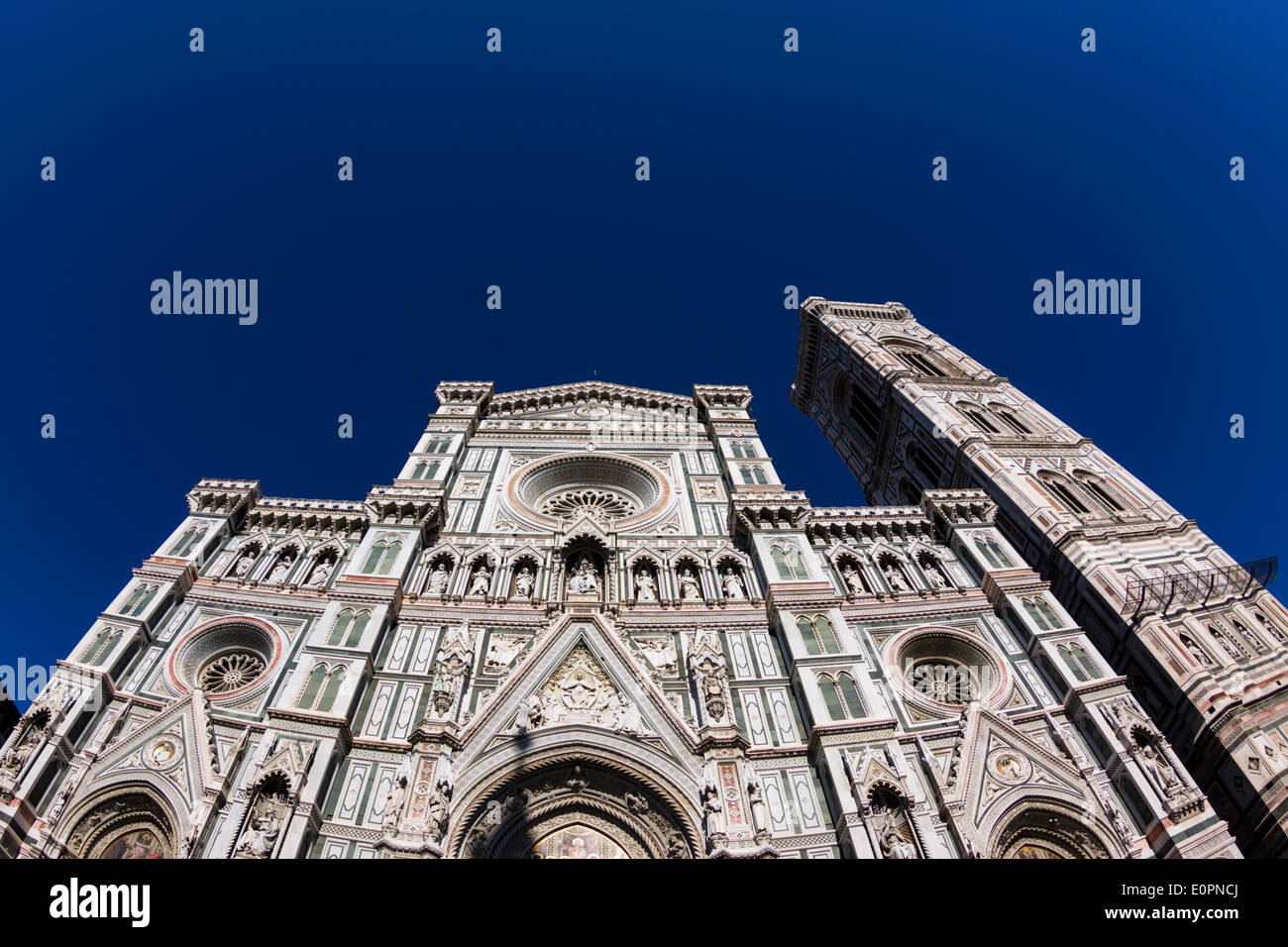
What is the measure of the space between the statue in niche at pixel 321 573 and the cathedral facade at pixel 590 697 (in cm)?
8

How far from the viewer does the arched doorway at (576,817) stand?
1218cm

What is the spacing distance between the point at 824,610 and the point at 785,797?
4.67 metres

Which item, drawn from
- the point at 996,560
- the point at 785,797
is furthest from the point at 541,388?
the point at 785,797

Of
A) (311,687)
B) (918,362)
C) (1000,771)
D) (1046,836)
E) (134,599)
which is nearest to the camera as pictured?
(1046,836)

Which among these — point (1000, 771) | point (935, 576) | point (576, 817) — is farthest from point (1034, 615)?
point (576, 817)

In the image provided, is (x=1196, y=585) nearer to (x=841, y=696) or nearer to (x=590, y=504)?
(x=841, y=696)

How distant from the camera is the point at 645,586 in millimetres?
17578

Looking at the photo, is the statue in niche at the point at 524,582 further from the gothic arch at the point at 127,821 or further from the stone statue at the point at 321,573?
the gothic arch at the point at 127,821

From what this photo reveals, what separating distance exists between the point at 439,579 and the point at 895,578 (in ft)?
37.7

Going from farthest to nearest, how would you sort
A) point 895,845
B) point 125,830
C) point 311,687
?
point 311,687, point 125,830, point 895,845

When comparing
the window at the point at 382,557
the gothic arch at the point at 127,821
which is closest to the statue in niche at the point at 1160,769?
the window at the point at 382,557

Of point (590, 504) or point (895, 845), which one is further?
point (590, 504)
